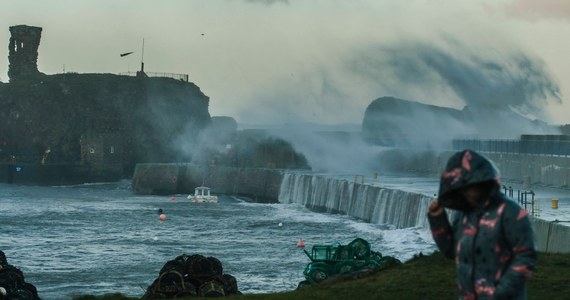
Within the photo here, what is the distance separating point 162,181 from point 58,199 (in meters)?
10.6

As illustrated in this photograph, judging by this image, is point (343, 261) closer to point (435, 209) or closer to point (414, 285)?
point (414, 285)

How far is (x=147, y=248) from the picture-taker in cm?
5834

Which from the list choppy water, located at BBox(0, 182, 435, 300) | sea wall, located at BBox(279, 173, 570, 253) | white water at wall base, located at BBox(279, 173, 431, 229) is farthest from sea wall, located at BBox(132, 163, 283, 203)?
sea wall, located at BBox(279, 173, 570, 253)

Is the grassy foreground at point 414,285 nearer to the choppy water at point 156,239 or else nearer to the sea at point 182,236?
the sea at point 182,236

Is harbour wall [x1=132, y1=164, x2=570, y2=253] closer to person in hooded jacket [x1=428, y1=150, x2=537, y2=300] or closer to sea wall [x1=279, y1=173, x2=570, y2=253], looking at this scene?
sea wall [x1=279, y1=173, x2=570, y2=253]

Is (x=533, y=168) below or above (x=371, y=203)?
above

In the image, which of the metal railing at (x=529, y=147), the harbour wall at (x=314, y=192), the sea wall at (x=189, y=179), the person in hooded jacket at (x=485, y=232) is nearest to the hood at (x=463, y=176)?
the person in hooded jacket at (x=485, y=232)

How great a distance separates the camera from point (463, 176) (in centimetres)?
870

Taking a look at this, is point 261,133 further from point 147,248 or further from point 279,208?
point 147,248

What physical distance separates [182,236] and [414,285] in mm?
45959

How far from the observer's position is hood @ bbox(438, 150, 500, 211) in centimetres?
866

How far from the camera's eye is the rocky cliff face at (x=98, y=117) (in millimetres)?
167750

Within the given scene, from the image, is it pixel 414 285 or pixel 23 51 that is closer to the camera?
pixel 414 285

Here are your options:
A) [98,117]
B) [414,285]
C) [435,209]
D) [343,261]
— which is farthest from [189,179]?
[435,209]
